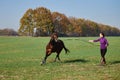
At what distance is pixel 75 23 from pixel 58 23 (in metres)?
27.4

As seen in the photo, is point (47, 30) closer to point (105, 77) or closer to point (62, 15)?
point (62, 15)

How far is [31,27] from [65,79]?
9079 cm

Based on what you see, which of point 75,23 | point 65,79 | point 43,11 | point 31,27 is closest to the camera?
point 65,79

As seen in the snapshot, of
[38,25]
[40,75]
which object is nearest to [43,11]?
[38,25]

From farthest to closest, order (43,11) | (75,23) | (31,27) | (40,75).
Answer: (75,23) → (43,11) → (31,27) → (40,75)

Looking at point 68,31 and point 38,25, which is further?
point 68,31

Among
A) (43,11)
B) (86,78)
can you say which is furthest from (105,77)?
(43,11)

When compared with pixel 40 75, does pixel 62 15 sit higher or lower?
higher

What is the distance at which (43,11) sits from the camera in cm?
10844

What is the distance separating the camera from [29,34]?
342 ft

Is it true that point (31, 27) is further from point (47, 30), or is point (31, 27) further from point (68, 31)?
point (68, 31)

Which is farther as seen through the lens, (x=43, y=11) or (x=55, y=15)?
(x=55, y=15)

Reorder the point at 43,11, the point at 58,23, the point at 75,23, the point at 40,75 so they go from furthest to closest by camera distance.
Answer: the point at 75,23 < the point at 58,23 < the point at 43,11 < the point at 40,75

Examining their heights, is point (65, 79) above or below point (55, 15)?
below
